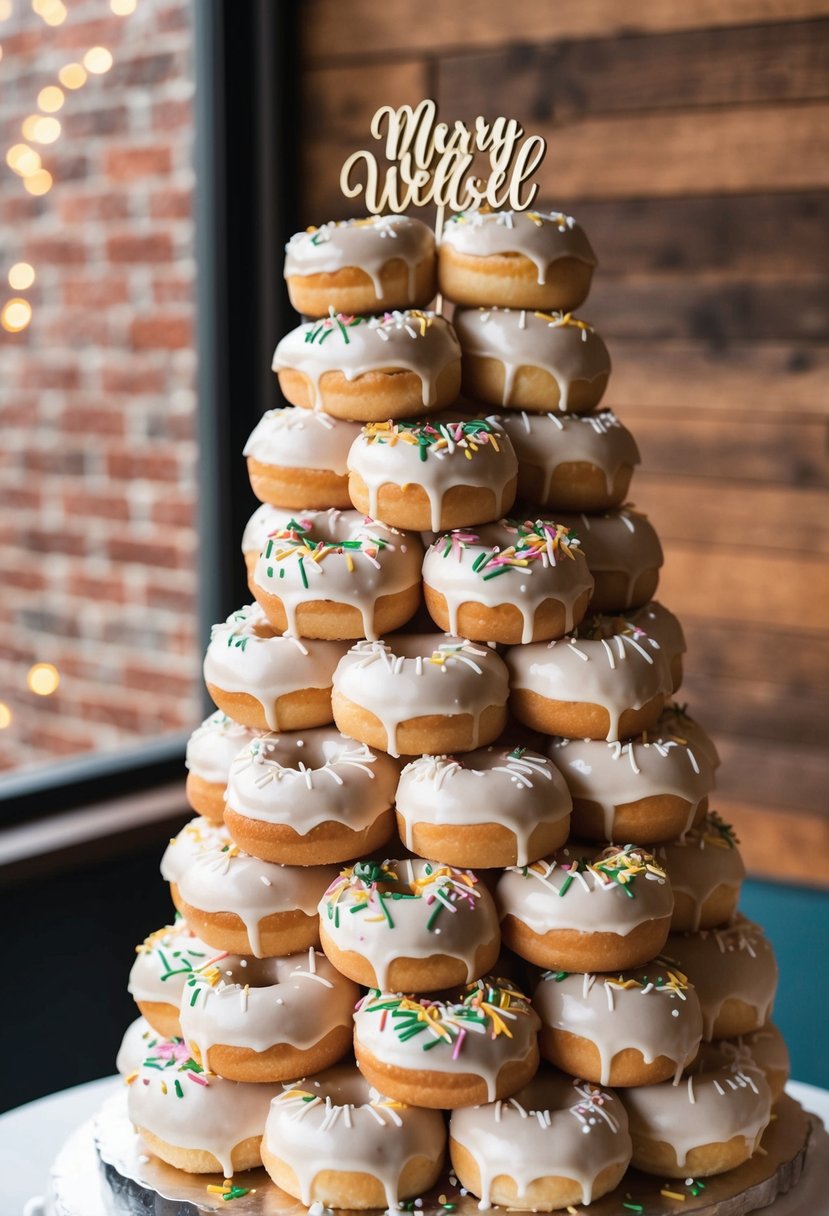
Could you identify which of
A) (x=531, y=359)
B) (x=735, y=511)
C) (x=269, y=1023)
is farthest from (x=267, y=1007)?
(x=735, y=511)

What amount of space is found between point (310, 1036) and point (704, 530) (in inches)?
64.8

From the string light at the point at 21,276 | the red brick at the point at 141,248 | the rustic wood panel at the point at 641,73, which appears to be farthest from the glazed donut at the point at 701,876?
the red brick at the point at 141,248

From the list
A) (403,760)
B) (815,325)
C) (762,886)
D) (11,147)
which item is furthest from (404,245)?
(11,147)

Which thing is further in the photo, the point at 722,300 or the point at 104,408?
the point at 104,408

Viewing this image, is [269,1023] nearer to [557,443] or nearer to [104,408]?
[557,443]

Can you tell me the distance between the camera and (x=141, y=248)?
283cm

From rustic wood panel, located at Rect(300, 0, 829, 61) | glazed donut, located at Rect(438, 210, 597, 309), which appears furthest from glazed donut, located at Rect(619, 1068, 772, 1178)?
rustic wood panel, located at Rect(300, 0, 829, 61)

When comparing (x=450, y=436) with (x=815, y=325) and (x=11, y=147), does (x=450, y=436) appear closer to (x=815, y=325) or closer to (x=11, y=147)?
(x=815, y=325)

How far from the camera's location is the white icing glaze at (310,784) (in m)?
1.09

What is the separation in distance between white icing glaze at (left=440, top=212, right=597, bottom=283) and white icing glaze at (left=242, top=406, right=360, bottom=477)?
187 millimetres

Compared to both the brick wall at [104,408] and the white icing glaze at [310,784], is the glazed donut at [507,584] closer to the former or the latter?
the white icing glaze at [310,784]

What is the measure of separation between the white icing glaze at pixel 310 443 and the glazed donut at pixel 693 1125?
0.57 meters

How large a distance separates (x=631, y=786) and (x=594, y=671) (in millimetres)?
99

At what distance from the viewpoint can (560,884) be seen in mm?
1080
